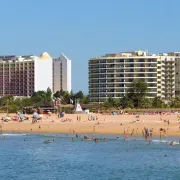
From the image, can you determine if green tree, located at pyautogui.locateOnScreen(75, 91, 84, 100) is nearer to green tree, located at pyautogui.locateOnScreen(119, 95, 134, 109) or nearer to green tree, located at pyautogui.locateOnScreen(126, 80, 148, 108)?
green tree, located at pyautogui.locateOnScreen(126, 80, 148, 108)

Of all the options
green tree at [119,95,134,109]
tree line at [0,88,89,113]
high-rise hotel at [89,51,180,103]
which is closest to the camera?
green tree at [119,95,134,109]

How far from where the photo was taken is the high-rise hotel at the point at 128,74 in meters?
148

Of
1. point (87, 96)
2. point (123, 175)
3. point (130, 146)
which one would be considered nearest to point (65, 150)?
point (130, 146)

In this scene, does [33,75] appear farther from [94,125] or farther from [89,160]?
[89,160]

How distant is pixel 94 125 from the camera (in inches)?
3086

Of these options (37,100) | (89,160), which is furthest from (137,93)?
(89,160)

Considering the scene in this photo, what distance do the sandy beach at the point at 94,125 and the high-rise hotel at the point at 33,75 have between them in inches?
3492

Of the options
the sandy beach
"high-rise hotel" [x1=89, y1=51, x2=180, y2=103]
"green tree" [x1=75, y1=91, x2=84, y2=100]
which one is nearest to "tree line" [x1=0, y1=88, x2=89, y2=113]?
"green tree" [x1=75, y1=91, x2=84, y2=100]

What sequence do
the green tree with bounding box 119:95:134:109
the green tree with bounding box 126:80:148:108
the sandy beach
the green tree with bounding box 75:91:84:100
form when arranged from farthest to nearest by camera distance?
the green tree with bounding box 75:91:84:100
the green tree with bounding box 126:80:148:108
the green tree with bounding box 119:95:134:109
the sandy beach

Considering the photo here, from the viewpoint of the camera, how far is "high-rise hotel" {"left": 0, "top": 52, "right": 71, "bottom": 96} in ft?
585

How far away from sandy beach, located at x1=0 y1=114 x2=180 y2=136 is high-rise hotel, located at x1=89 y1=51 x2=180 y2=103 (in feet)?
193

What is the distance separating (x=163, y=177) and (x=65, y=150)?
17.7 meters

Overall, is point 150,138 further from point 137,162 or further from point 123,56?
point 123,56

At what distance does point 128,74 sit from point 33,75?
39.4 m
